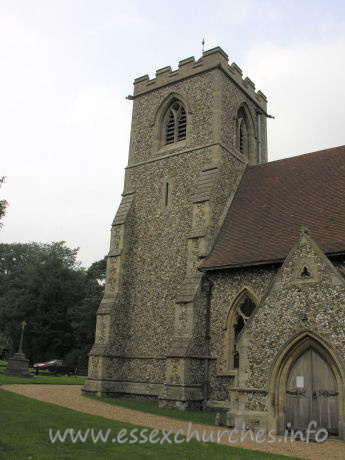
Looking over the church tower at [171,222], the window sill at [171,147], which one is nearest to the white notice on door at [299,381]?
the church tower at [171,222]

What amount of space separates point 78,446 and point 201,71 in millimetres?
16798

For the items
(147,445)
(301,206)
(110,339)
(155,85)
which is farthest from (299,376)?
(155,85)

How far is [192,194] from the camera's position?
1811 centimetres

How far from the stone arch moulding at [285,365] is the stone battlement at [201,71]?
44.4 ft

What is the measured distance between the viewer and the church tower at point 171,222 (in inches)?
600

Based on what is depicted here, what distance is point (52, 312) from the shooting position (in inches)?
1538

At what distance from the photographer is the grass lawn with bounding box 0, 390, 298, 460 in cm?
705

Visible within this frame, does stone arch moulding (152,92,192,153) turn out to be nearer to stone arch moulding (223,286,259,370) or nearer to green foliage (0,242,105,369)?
stone arch moulding (223,286,259,370)

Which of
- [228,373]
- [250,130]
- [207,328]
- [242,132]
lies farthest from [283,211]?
[250,130]

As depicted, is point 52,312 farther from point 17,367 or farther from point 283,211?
point 283,211

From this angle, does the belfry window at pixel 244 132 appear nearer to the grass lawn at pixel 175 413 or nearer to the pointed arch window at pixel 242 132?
the pointed arch window at pixel 242 132

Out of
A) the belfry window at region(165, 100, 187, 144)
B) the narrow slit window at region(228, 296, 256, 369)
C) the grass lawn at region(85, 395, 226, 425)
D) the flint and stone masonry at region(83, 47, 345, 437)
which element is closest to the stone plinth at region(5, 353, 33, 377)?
the flint and stone masonry at region(83, 47, 345, 437)

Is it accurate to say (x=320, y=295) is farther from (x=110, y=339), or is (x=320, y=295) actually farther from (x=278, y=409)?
(x=110, y=339)

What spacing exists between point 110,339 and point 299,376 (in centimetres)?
878
